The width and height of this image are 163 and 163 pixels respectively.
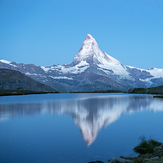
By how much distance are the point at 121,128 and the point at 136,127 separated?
254cm

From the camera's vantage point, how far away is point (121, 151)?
20.0m

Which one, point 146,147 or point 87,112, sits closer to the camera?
point 146,147

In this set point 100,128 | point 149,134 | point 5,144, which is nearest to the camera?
point 5,144

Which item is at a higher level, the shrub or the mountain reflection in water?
the mountain reflection in water

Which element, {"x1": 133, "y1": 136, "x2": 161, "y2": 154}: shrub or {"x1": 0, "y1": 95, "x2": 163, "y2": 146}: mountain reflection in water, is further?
{"x1": 0, "y1": 95, "x2": 163, "y2": 146}: mountain reflection in water

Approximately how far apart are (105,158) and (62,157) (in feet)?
11.2

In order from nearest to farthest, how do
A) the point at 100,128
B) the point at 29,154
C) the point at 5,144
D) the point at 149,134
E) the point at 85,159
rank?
the point at 85,159, the point at 29,154, the point at 5,144, the point at 149,134, the point at 100,128

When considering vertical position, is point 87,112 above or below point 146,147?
above

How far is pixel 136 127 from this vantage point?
104 ft

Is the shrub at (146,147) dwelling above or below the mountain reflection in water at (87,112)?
below

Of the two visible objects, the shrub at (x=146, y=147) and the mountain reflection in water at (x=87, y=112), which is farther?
the mountain reflection in water at (x=87, y=112)

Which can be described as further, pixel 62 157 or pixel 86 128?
pixel 86 128

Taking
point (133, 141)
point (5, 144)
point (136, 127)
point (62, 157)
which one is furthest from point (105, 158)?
point (136, 127)

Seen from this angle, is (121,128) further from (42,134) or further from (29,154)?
(29,154)
